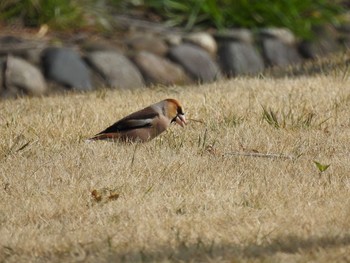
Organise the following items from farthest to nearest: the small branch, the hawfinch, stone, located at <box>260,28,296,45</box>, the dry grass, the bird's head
→ stone, located at <box>260,28,296,45</box>, the bird's head, the hawfinch, the small branch, the dry grass

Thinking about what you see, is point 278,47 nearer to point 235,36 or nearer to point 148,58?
point 235,36

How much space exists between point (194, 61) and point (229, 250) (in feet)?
24.8

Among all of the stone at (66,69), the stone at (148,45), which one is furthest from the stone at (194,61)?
the stone at (66,69)

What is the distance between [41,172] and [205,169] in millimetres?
1067

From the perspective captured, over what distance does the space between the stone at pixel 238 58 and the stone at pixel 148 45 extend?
73cm

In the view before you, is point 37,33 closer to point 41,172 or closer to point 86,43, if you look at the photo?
point 86,43

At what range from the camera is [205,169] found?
6895 millimetres

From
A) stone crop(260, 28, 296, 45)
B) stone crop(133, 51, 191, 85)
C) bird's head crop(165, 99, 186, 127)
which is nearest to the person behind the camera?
bird's head crop(165, 99, 186, 127)

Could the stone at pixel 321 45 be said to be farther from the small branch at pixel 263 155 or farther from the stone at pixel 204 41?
the small branch at pixel 263 155

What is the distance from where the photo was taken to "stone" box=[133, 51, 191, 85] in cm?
→ 1223

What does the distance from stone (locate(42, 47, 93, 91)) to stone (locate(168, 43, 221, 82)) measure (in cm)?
124

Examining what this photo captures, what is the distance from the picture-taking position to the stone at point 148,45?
41.2 feet

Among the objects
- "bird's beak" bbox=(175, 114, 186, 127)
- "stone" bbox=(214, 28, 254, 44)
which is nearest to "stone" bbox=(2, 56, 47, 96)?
"stone" bbox=(214, 28, 254, 44)

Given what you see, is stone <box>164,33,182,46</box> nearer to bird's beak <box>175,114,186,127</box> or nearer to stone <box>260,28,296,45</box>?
stone <box>260,28,296,45</box>
